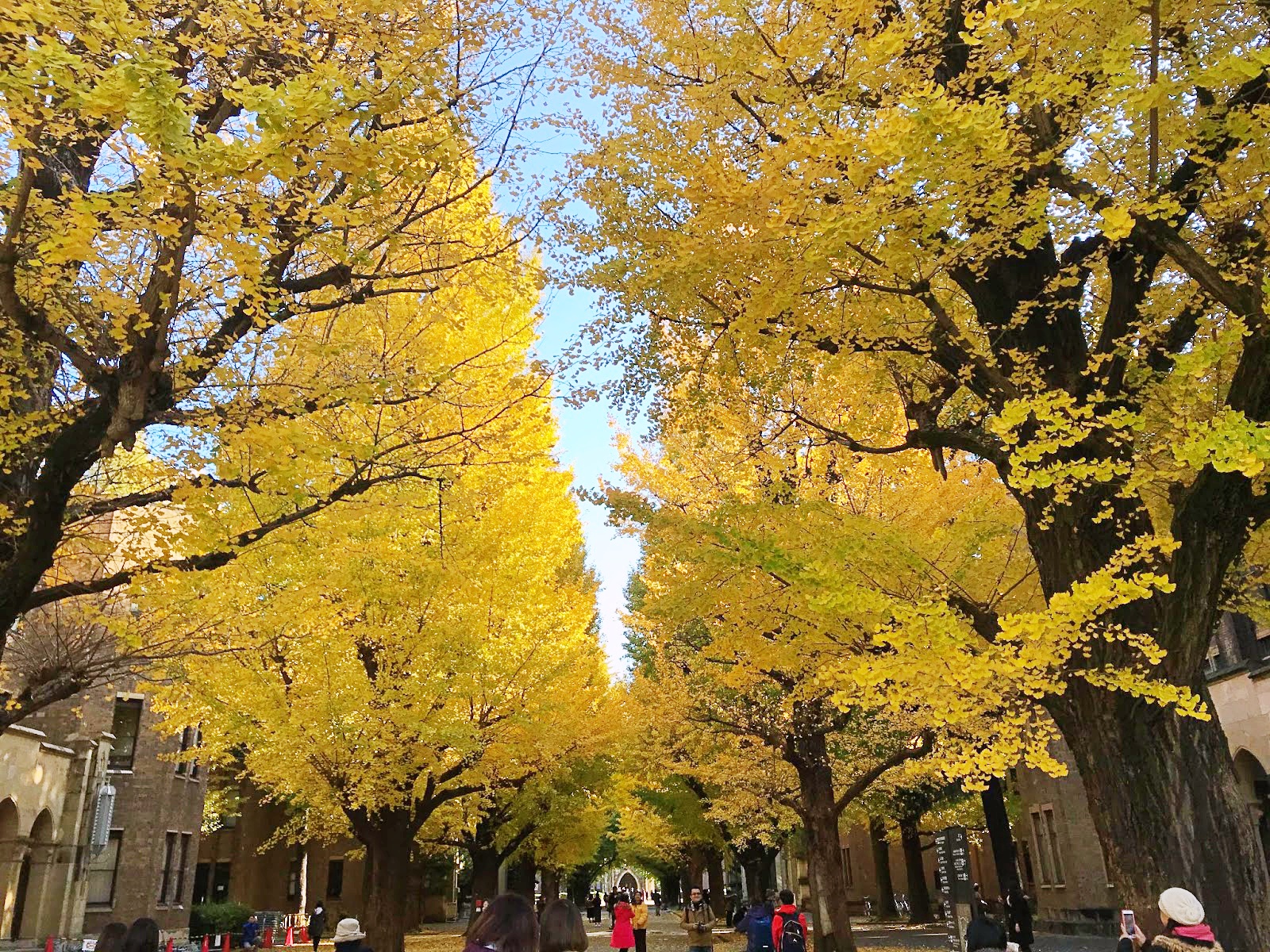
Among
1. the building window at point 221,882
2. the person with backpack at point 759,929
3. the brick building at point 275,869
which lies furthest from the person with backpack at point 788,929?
the building window at point 221,882

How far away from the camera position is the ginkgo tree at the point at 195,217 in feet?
15.8

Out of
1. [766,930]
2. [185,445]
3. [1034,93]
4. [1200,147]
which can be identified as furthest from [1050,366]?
[766,930]

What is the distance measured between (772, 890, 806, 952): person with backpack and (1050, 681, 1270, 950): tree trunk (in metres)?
5.67

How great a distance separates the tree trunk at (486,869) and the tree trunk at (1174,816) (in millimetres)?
22113

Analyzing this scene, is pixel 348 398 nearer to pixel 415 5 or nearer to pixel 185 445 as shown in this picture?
pixel 185 445

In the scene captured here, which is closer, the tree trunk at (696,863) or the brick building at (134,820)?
the brick building at (134,820)

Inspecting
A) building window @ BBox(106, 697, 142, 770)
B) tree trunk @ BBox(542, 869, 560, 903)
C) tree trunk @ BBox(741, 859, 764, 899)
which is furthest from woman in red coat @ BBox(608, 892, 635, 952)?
tree trunk @ BBox(542, 869, 560, 903)

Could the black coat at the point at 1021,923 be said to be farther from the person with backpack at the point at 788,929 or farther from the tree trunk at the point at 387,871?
the tree trunk at the point at 387,871

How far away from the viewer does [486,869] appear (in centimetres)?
2570

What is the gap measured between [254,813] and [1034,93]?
1462 inches

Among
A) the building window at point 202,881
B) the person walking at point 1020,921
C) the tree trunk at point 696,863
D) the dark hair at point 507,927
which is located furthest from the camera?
the tree trunk at point 696,863

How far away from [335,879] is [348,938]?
37572 mm

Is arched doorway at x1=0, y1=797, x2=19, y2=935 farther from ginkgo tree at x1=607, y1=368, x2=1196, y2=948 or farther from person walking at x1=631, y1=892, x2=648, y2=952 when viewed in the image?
ginkgo tree at x1=607, y1=368, x2=1196, y2=948

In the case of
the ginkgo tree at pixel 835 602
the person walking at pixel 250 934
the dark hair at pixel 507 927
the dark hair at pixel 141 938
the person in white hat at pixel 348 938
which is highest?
the ginkgo tree at pixel 835 602
